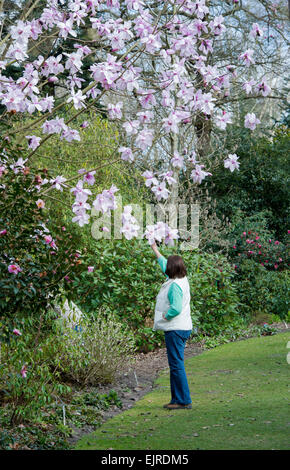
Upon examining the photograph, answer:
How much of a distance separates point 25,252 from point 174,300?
157 cm

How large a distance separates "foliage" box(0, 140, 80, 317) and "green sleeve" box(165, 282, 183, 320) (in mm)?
1239

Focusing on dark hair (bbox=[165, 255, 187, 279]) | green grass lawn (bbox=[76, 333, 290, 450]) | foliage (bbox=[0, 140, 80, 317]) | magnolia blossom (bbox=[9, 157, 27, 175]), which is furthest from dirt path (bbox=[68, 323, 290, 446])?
magnolia blossom (bbox=[9, 157, 27, 175])

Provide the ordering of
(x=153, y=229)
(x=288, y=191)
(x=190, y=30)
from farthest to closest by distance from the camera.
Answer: (x=288, y=191) → (x=190, y=30) → (x=153, y=229)

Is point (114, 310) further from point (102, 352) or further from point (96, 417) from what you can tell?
point (96, 417)

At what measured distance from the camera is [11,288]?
11.8 ft

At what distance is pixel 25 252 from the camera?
13.2 feet

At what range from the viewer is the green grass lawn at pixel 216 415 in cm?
413

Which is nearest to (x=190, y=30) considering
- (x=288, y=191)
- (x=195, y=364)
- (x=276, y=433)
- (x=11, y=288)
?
(x=11, y=288)

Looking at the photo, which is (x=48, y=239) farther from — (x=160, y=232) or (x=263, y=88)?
(x=263, y=88)

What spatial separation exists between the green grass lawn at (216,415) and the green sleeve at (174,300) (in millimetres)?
901

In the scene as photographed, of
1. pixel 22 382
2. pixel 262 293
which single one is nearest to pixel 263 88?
pixel 22 382

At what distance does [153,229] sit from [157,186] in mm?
434

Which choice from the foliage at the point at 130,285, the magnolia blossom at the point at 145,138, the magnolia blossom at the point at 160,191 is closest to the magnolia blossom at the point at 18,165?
the magnolia blossom at the point at 145,138
